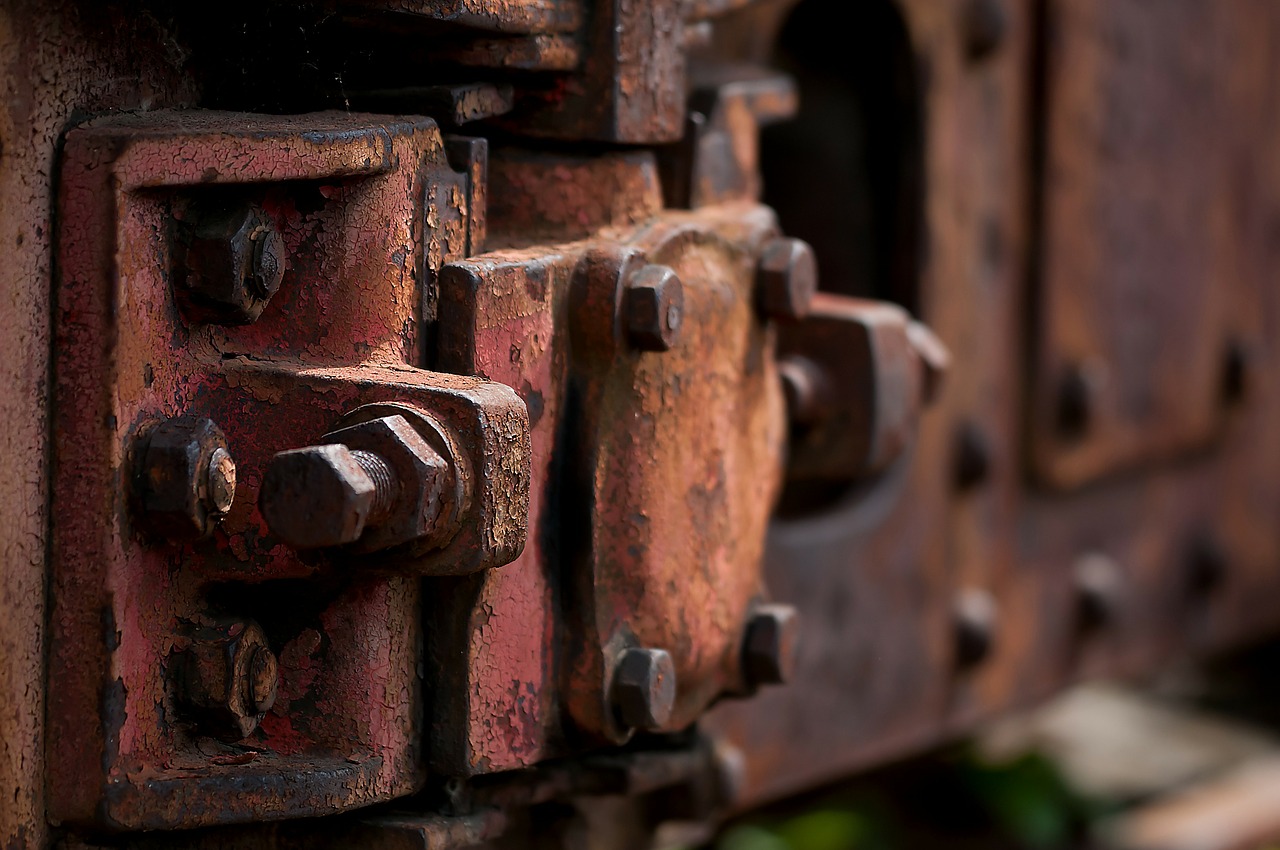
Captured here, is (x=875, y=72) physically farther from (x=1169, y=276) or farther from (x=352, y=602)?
(x=352, y=602)

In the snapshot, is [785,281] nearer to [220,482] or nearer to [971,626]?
[220,482]

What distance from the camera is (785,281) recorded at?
1158 mm

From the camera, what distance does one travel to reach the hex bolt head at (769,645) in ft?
3.85

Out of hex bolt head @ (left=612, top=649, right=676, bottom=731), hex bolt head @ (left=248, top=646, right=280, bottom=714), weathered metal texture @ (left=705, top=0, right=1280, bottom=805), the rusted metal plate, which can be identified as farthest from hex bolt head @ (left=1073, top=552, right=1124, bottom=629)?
hex bolt head @ (left=248, top=646, right=280, bottom=714)

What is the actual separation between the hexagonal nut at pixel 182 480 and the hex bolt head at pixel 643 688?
0.90ft

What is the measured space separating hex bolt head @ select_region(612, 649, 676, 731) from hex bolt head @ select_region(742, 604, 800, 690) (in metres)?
0.13

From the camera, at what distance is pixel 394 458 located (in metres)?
0.86

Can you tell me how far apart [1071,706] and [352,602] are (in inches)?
Answer: 108

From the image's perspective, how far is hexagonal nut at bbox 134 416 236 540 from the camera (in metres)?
0.88

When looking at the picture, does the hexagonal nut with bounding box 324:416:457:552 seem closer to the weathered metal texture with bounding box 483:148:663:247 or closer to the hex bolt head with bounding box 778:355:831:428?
the weathered metal texture with bounding box 483:148:663:247

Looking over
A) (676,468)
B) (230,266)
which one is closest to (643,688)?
(676,468)

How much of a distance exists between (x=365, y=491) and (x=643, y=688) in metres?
0.28

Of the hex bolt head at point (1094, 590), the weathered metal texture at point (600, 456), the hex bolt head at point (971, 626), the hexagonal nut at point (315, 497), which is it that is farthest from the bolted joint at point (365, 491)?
the hex bolt head at point (1094, 590)

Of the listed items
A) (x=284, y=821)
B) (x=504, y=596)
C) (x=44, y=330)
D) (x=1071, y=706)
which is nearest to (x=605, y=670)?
(x=504, y=596)
